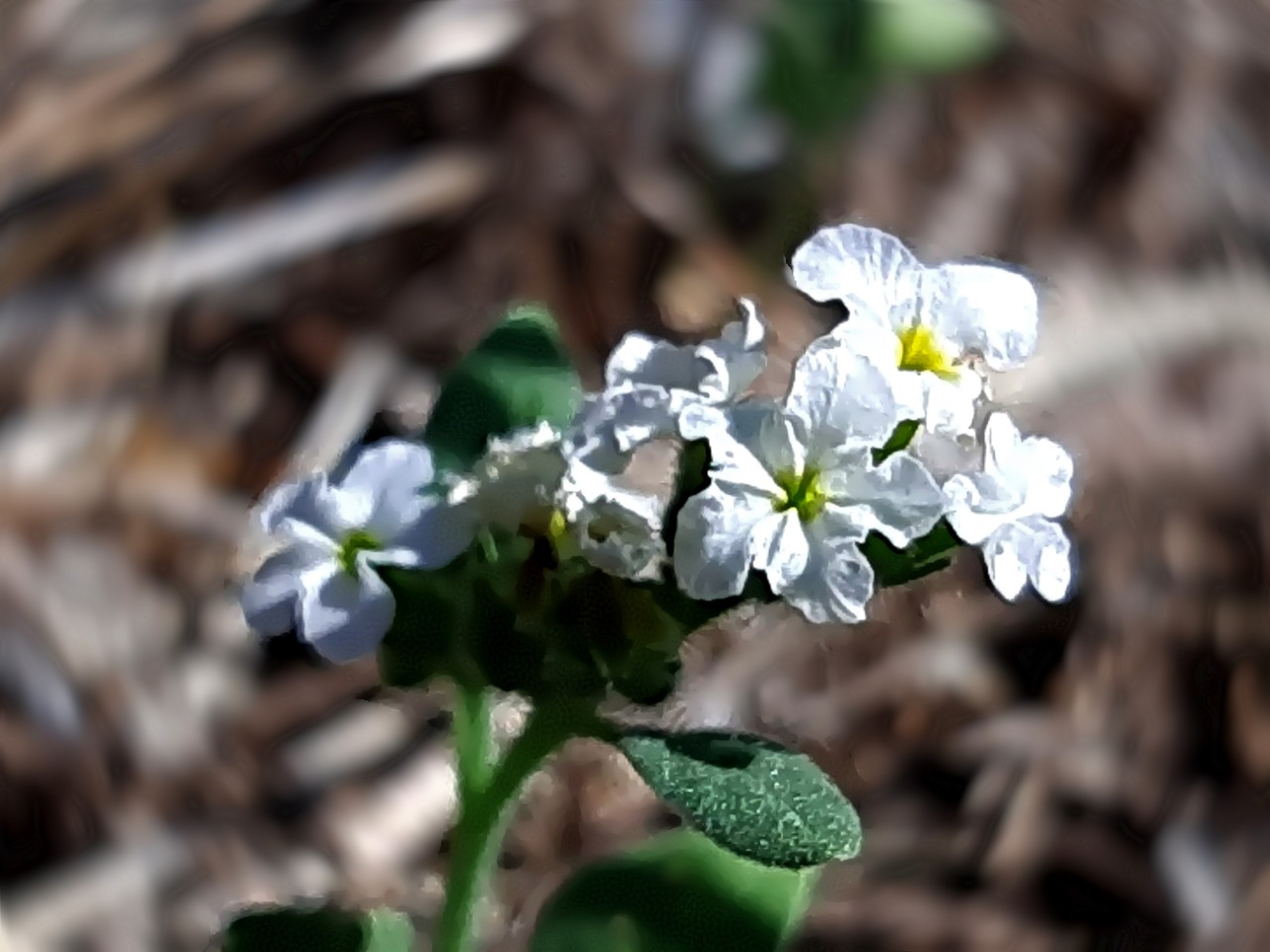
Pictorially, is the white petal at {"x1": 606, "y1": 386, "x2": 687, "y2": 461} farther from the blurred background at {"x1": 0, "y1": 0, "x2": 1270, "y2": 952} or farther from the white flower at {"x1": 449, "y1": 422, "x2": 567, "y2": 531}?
the blurred background at {"x1": 0, "y1": 0, "x2": 1270, "y2": 952}

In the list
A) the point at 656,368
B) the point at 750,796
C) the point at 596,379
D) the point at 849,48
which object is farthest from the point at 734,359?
the point at 849,48

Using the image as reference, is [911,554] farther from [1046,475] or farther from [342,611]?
[342,611]

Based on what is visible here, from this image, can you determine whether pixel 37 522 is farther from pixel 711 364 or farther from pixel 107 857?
pixel 711 364

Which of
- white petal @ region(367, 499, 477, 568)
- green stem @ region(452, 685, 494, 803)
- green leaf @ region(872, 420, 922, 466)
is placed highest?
white petal @ region(367, 499, 477, 568)

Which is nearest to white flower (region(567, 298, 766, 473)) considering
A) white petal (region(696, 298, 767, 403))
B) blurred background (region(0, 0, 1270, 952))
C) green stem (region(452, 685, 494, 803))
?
white petal (region(696, 298, 767, 403))

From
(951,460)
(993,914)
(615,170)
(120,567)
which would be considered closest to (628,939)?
(951,460)

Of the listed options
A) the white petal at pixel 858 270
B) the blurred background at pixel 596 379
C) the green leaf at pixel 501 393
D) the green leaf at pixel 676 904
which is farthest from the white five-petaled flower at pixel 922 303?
the blurred background at pixel 596 379
